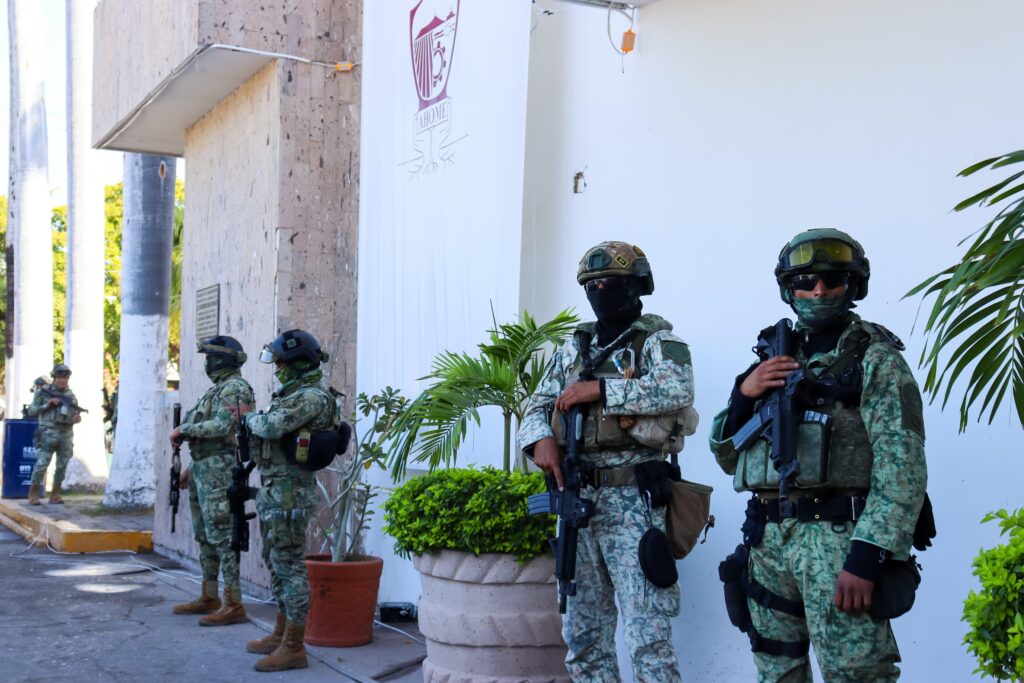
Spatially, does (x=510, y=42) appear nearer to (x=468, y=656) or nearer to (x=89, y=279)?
(x=468, y=656)

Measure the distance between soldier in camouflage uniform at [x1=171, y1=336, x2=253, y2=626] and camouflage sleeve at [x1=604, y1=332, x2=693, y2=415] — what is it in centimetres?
365

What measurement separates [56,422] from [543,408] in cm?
1196

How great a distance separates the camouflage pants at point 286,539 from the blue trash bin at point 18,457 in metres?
10.5

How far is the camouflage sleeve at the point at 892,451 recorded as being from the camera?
292 centimetres

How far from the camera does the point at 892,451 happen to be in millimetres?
2969

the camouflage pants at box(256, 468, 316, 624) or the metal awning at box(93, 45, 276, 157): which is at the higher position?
the metal awning at box(93, 45, 276, 157)

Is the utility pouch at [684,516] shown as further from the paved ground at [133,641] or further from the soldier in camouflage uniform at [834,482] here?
the paved ground at [133,641]

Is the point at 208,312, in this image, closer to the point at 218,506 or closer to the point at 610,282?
the point at 218,506

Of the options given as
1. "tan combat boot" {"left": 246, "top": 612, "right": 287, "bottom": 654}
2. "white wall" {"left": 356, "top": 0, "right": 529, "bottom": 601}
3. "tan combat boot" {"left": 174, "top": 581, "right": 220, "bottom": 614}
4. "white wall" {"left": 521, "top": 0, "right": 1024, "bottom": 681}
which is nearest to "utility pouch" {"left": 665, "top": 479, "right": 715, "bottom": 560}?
"white wall" {"left": 521, "top": 0, "right": 1024, "bottom": 681}

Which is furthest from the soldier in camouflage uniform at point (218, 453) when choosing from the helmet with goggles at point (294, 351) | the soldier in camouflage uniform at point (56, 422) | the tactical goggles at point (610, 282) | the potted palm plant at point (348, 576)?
the soldier in camouflage uniform at point (56, 422)

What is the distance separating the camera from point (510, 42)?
19.5ft

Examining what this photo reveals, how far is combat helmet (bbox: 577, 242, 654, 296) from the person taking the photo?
4.13m

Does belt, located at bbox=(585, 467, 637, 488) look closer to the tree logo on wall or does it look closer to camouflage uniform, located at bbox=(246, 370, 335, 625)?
camouflage uniform, located at bbox=(246, 370, 335, 625)

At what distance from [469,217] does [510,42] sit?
97 centimetres
